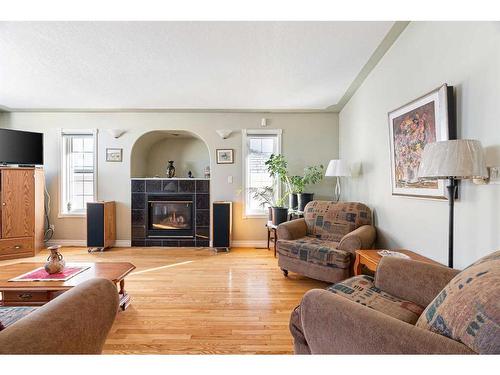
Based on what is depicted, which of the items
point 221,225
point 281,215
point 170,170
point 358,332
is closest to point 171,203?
point 170,170

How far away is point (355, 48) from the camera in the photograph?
2.38m

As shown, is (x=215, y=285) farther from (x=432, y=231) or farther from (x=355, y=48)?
(x=355, y=48)

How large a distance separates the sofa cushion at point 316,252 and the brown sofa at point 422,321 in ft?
3.47

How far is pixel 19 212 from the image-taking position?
3689 millimetres

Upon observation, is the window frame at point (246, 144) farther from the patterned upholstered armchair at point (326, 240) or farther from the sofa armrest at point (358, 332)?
the sofa armrest at point (358, 332)

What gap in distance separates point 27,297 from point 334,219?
304 centimetres

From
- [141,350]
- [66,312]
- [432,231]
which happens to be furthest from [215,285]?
[432,231]

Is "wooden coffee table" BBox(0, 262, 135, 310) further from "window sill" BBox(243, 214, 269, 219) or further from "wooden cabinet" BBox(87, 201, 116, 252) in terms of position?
"window sill" BBox(243, 214, 269, 219)

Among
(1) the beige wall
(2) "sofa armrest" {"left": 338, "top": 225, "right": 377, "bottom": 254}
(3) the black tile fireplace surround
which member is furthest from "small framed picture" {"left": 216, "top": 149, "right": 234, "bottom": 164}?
(2) "sofa armrest" {"left": 338, "top": 225, "right": 377, "bottom": 254}

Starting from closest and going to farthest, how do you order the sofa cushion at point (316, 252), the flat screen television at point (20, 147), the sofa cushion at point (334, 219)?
the sofa cushion at point (316, 252) < the sofa cushion at point (334, 219) < the flat screen television at point (20, 147)


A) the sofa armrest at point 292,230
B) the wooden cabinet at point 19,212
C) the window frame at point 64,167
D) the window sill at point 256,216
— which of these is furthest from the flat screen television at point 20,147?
the sofa armrest at point 292,230

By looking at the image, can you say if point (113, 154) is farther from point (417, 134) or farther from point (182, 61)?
point (417, 134)

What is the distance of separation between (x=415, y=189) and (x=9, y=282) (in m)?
3.28

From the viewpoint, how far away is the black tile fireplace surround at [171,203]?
14.0 ft
